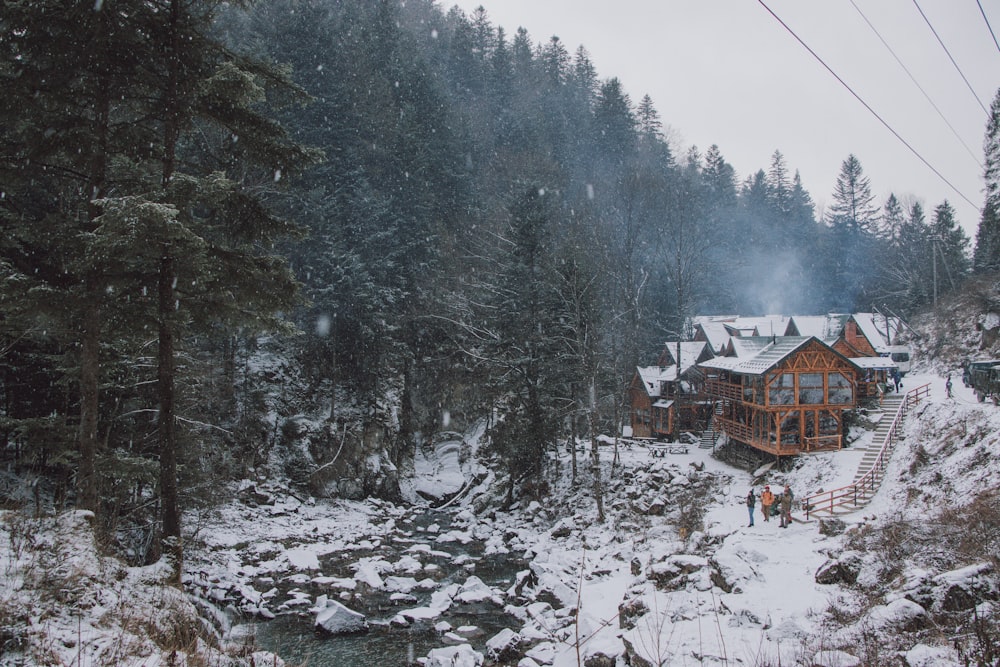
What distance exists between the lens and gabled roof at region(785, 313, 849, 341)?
41000 millimetres

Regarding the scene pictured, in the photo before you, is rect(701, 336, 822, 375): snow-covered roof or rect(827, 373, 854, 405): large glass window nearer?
rect(701, 336, 822, 375): snow-covered roof

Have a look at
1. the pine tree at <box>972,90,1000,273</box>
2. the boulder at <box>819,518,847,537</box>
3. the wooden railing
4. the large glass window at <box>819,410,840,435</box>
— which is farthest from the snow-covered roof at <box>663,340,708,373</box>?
the boulder at <box>819,518,847,537</box>

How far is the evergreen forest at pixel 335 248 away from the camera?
29.9 ft

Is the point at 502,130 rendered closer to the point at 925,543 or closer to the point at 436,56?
the point at 436,56

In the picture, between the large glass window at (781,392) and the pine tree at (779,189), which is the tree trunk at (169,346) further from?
the pine tree at (779,189)

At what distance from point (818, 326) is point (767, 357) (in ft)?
62.7

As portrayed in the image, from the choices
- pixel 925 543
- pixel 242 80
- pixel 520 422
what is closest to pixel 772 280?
pixel 520 422

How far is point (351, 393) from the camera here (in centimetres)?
3056

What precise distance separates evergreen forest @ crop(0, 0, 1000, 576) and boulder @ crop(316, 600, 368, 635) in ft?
14.8

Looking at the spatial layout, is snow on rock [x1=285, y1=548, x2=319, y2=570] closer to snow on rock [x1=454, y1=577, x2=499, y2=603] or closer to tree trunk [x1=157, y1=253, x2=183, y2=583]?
snow on rock [x1=454, y1=577, x2=499, y2=603]

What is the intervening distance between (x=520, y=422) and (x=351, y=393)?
10330 millimetres

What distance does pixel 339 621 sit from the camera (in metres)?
13.2

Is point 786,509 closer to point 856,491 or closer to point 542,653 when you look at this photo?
point 856,491

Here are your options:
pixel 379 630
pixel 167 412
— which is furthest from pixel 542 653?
pixel 167 412
